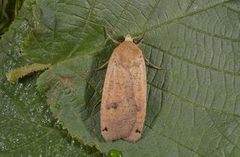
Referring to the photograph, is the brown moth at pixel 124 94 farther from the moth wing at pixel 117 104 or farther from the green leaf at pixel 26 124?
the green leaf at pixel 26 124

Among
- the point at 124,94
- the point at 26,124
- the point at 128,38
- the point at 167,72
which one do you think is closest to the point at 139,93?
the point at 124,94

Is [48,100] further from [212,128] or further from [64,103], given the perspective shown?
[212,128]

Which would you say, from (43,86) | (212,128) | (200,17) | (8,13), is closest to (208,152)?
(212,128)

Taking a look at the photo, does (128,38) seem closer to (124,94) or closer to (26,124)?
(124,94)

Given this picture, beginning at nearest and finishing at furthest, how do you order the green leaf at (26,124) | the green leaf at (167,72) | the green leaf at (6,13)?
the green leaf at (167,72)
the green leaf at (26,124)
the green leaf at (6,13)

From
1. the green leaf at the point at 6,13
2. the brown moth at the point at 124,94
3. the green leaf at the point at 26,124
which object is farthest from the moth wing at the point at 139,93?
the green leaf at the point at 6,13

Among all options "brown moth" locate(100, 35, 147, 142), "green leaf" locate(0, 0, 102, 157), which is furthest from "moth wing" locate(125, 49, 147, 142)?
"green leaf" locate(0, 0, 102, 157)
